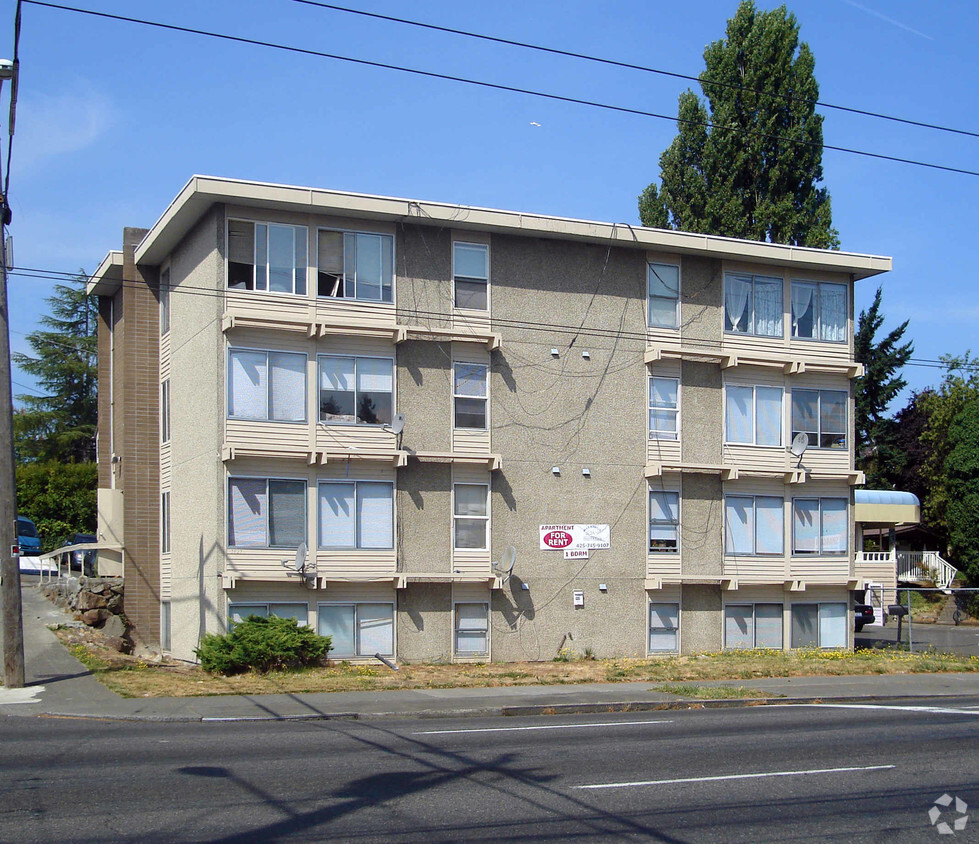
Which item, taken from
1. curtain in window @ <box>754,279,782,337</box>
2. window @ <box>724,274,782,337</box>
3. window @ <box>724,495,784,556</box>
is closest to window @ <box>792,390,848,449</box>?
curtain in window @ <box>754,279,782,337</box>

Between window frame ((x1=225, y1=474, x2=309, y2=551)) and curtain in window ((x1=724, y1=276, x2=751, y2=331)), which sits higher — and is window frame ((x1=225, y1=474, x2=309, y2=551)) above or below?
below

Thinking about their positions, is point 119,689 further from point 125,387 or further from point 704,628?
point 704,628

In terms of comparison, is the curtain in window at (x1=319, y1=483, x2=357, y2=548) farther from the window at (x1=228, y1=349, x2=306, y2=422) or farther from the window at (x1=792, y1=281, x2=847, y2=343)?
the window at (x1=792, y1=281, x2=847, y2=343)

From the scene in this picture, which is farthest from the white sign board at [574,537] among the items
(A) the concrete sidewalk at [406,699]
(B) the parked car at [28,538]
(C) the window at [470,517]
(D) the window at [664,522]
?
(B) the parked car at [28,538]

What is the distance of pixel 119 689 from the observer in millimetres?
19109

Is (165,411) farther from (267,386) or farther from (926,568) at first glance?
(926,568)

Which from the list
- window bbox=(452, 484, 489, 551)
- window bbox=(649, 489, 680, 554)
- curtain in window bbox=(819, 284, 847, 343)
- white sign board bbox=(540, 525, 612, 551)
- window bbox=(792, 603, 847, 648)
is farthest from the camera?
curtain in window bbox=(819, 284, 847, 343)

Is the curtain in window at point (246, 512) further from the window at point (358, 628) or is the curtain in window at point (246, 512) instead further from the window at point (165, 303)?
the window at point (165, 303)

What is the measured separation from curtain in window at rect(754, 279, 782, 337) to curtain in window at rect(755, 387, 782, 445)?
60.6 inches

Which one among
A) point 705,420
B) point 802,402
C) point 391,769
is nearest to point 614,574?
point 705,420

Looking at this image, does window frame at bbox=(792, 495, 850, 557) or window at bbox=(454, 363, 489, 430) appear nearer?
window at bbox=(454, 363, 489, 430)

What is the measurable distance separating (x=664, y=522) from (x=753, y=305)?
6295 millimetres

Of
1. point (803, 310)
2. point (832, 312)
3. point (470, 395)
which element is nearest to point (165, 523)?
point (470, 395)

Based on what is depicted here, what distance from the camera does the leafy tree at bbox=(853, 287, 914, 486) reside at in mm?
57531
